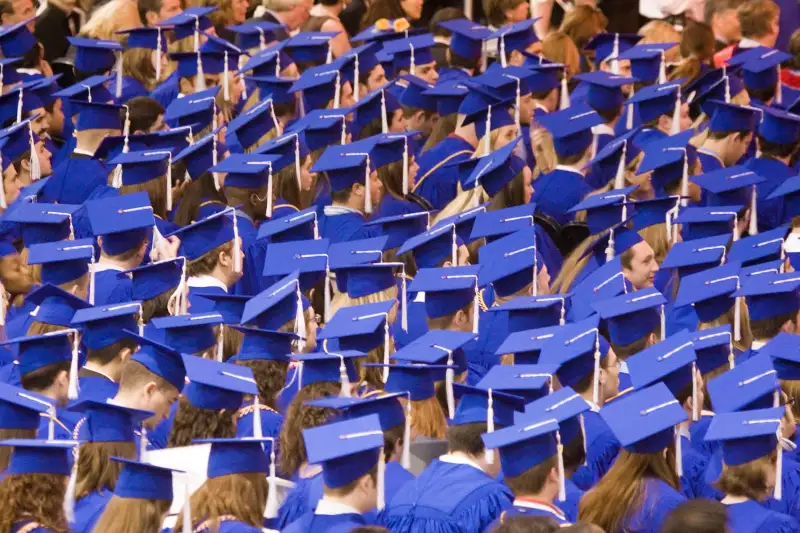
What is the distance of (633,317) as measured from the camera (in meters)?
5.66

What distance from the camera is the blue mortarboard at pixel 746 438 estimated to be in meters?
4.43

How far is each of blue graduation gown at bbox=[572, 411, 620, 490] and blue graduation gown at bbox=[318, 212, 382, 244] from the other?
6.89ft

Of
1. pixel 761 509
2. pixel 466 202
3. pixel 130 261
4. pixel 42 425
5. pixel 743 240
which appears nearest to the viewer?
pixel 761 509

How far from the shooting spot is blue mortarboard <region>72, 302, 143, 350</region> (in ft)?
17.6

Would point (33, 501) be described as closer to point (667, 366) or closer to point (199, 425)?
point (199, 425)

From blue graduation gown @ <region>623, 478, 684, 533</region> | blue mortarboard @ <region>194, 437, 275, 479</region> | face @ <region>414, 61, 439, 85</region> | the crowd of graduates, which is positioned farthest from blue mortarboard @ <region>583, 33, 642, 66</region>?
blue mortarboard @ <region>194, 437, 275, 479</region>

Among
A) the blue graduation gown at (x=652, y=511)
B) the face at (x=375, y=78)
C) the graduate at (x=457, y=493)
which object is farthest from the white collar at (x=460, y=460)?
the face at (x=375, y=78)

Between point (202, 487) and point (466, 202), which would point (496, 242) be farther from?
point (202, 487)

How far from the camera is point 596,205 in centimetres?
690

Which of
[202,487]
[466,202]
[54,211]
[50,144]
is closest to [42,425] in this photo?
[202,487]

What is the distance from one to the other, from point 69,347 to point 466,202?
2.47m

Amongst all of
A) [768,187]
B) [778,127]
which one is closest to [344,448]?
[768,187]

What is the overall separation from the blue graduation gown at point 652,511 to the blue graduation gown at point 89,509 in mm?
1468

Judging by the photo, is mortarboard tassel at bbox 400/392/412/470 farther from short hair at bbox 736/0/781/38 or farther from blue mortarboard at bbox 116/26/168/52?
short hair at bbox 736/0/781/38
